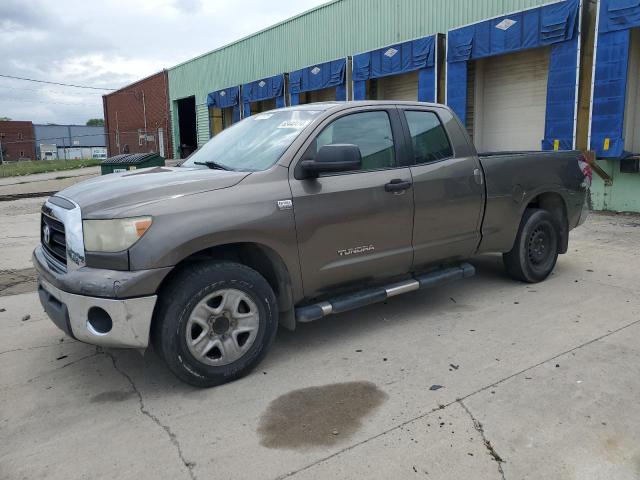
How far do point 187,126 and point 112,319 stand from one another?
3063cm

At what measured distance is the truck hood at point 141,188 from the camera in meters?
3.21

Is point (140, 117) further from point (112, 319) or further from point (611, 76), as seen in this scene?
point (112, 319)

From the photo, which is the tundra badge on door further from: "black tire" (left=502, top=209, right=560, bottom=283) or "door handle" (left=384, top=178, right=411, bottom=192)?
"black tire" (left=502, top=209, right=560, bottom=283)

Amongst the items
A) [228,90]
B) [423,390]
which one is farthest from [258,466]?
[228,90]

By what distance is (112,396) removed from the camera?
3377mm

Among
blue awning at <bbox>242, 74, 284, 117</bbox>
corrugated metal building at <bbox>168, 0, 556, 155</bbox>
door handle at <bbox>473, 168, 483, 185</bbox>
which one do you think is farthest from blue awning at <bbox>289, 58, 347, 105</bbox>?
door handle at <bbox>473, 168, 483, 185</bbox>

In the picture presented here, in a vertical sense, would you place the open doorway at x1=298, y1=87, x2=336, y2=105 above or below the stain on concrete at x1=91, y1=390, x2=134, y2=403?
above

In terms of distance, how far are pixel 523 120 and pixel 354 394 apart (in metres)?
11.2

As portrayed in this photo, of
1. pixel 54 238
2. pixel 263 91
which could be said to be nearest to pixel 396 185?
pixel 54 238

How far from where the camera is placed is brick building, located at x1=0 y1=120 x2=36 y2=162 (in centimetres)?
6506

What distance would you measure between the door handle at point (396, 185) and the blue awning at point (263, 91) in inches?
679

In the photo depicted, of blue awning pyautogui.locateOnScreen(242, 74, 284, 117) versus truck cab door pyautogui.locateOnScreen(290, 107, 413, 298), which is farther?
blue awning pyautogui.locateOnScreen(242, 74, 284, 117)

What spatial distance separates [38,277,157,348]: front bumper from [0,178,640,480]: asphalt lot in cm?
44

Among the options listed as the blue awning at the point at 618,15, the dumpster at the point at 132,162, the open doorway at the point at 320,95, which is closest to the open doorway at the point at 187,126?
the open doorway at the point at 320,95
